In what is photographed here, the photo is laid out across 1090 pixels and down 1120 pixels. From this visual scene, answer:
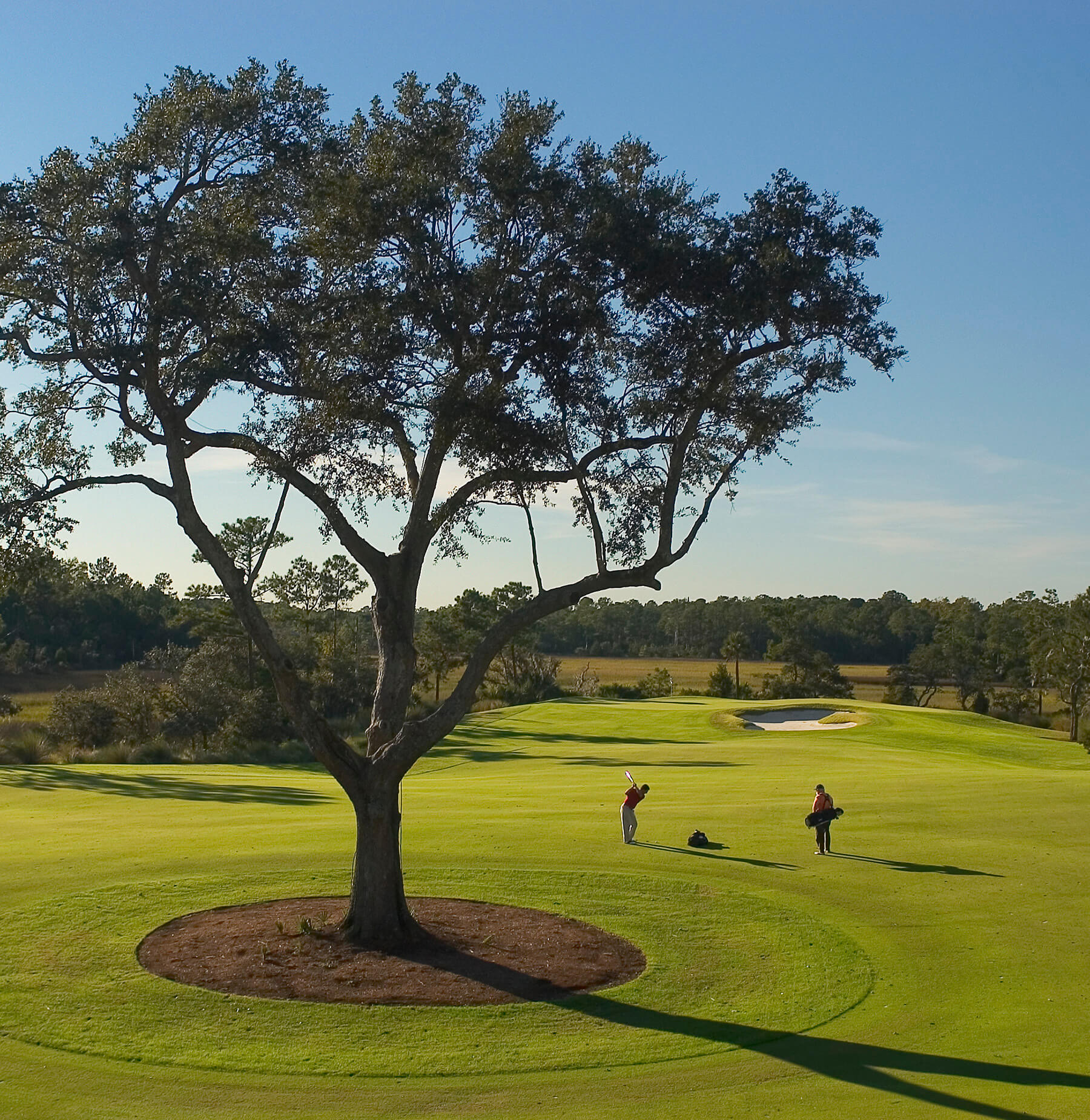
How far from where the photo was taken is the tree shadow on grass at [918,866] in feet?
72.5

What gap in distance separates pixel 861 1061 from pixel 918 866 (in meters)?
10.8

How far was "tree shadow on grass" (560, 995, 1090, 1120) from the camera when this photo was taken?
11.6 metres

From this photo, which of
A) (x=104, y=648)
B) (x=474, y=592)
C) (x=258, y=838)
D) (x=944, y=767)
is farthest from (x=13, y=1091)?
(x=104, y=648)

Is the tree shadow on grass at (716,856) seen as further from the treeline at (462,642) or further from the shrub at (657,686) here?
the shrub at (657,686)

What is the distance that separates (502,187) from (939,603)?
15377 cm

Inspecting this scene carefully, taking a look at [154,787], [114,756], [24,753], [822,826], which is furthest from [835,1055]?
[24,753]

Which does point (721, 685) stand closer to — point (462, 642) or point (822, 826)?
point (462, 642)

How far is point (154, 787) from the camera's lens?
35.5 m

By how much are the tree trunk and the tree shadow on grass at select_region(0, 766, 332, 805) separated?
1582cm

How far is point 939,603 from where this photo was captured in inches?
6265

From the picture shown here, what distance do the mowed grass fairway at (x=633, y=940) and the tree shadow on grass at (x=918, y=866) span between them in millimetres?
126

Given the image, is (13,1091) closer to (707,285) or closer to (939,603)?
(707,285)

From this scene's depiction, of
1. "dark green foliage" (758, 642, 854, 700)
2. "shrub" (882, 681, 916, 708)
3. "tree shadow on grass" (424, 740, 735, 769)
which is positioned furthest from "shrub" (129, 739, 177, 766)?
"shrub" (882, 681, 916, 708)

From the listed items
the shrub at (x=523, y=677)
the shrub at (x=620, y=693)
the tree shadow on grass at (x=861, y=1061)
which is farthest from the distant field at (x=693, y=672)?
the tree shadow on grass at (x=861, y=1061)
